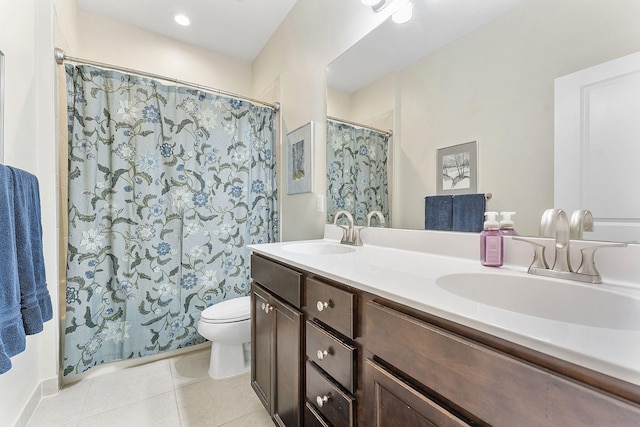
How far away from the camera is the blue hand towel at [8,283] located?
2.82ft

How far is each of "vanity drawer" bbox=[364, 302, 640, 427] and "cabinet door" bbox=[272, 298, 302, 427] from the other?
0.45m

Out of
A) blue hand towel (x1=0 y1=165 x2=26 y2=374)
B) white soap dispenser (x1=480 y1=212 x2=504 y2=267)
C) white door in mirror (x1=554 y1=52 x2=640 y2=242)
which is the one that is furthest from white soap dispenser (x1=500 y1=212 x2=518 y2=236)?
blue hand towel (x1=0 y1=165 x2=26 y2=374)

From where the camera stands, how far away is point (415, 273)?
81cm

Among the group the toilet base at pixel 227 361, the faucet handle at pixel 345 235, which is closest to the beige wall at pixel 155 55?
the faucet handle at pixel 345 235

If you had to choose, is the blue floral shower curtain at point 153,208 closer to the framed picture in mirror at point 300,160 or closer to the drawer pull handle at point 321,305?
the framed picture in mirror at point 300,160

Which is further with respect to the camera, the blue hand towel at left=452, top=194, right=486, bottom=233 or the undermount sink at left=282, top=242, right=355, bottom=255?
the undermount sink at left=282, top=242, right=355, bottom=255

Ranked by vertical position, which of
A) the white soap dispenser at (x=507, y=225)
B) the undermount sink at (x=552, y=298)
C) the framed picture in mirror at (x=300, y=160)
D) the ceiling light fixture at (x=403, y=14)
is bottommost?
the undermount sink at (x=552, y=298)

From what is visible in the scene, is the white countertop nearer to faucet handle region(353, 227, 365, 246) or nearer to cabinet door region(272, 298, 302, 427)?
cabinet door region(272, 298, 302, 427)

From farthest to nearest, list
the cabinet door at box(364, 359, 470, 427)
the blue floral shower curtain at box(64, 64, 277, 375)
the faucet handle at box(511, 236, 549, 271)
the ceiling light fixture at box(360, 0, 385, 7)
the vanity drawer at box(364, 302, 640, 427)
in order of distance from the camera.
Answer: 1. the blue floral shower curtain at box(64, 64, 277, 375)
2. the ceiling light fixture at box(360, 0, 385, 7)
3. the faucet handle at box(511, 236, 549, 271)
4. the cabinet door at box(364, 359, 470, 427)
5. the vanity drawer at box(364, 302, 640, 427)

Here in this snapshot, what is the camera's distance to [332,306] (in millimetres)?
837

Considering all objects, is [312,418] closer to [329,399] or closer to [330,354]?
[329,399]

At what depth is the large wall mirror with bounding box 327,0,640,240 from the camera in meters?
Result: 0.78

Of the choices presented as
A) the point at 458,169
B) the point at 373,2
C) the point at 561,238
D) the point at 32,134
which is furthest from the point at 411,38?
the point at 32,134

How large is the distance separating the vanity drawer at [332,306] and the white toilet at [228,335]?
0.92 metres
